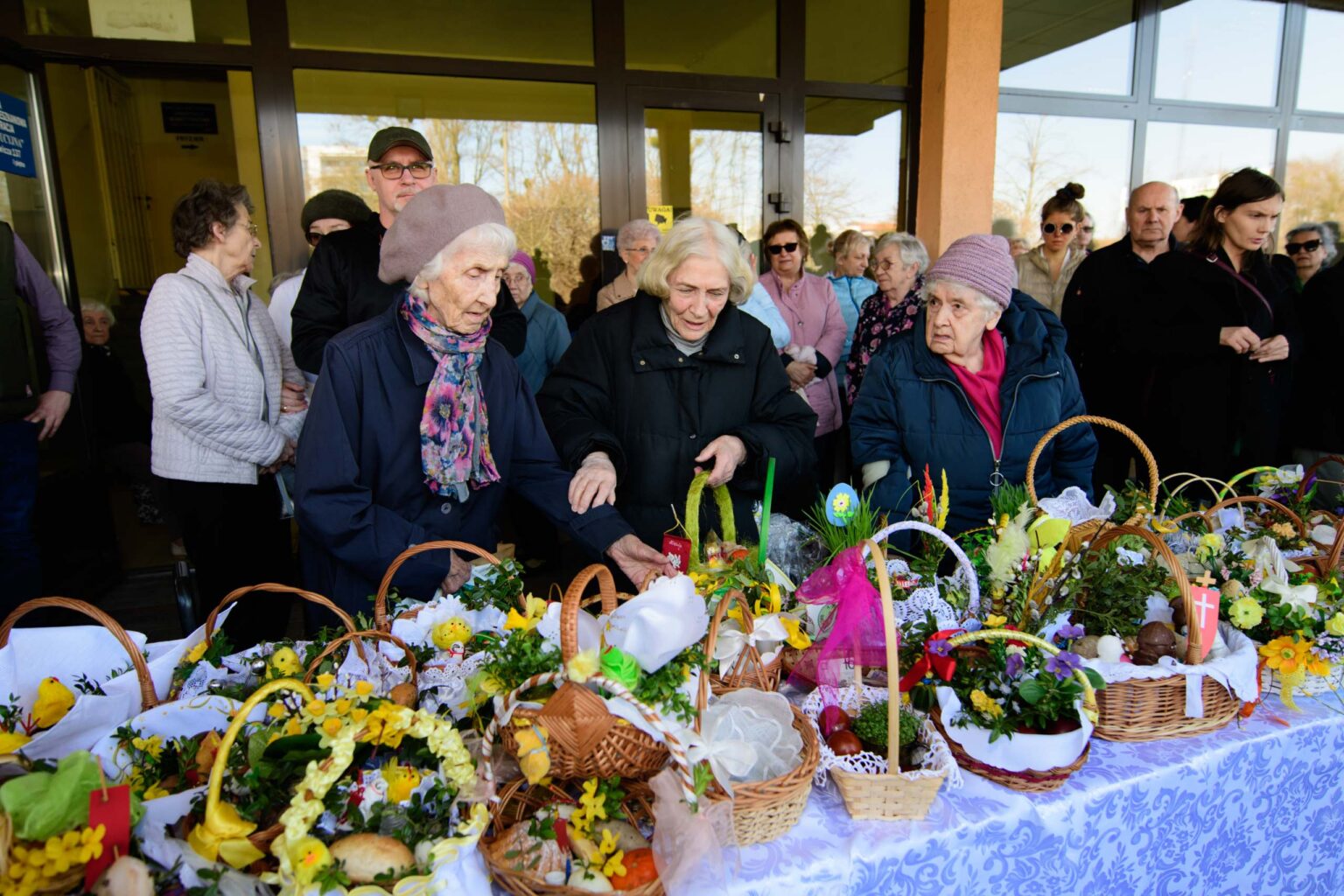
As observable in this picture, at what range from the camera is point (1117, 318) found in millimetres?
3689

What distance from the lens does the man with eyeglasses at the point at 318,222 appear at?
3.23 metres

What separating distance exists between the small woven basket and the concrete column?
4.60m

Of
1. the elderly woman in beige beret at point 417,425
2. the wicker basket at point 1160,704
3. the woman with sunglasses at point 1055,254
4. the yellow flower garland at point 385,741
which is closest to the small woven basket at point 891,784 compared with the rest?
the wicker basket at point 1160,704

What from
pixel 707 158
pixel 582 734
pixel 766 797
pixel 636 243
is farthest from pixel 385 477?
pixel 707 158

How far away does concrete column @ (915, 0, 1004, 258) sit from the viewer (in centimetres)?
510

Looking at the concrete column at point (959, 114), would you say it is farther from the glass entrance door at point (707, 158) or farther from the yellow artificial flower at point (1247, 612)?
the yellow artificial flower at point (1247, 612)

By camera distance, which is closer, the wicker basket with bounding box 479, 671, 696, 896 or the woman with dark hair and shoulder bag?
the wicker basket with bounding box 479, 671, 696, 896

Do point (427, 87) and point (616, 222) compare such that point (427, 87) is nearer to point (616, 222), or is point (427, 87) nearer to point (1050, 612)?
point (616, 222)

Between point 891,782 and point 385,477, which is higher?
point 385,477

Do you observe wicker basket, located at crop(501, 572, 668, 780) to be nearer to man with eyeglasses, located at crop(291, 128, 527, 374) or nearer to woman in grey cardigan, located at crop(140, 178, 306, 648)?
man with eyeglasses, located at crop(291, 128, 527, 374)

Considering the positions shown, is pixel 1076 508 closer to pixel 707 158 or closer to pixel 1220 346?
pixel 1220 346

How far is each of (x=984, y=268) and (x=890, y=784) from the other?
1.63 meters

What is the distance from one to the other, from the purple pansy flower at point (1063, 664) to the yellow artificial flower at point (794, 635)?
1.34 feet

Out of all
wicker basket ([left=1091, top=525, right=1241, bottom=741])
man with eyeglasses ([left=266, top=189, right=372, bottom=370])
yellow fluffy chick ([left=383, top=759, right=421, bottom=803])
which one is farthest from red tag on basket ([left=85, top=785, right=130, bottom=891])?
man with eyeglasses ([left=266, top=189, right=372, bottom=370])
